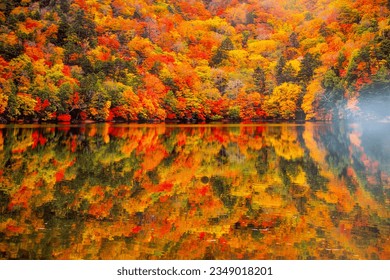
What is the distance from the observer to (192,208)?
749 centimetres

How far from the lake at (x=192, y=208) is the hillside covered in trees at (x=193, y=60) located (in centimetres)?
2167

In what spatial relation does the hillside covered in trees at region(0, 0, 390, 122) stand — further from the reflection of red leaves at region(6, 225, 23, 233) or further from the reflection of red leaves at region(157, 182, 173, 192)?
the reflection of red leaves at region(6, 225, 23, 233)

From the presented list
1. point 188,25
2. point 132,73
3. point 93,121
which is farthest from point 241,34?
point 93,121

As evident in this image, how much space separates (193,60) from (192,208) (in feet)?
134

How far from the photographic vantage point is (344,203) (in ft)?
25.3

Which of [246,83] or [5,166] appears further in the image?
[246,83]

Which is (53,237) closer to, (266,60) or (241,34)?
(266,60)

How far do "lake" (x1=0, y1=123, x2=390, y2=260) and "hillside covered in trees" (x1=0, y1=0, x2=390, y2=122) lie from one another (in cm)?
2167

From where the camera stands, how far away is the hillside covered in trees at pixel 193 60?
35.5 m

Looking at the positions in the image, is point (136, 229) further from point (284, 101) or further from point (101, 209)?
point (284, 101)

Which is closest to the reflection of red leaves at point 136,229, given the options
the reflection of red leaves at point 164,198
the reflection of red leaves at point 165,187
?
the reflection of red leaves at point 164,198

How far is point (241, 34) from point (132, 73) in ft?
46.9

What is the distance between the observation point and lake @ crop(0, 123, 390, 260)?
564cm

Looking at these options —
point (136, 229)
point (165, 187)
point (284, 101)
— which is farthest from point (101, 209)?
point (284, 101)
